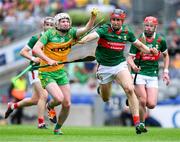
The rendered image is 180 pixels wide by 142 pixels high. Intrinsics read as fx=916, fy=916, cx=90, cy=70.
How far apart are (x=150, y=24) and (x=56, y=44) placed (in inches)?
97.6

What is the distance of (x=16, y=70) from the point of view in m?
33.0

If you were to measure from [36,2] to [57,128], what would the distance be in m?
15.6

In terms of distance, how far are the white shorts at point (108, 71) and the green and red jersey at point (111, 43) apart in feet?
0.29

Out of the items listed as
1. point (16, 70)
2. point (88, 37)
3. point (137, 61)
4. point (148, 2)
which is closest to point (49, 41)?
point (88, 37)

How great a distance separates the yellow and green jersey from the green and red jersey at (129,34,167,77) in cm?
190

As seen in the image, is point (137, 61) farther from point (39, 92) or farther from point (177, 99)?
point (177, 99)

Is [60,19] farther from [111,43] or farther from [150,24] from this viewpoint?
[150,24]

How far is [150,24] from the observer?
20578mm

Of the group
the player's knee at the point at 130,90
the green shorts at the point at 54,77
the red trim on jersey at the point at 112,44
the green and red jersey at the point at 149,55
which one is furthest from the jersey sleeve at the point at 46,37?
the green and red jersey at the point at 149,55

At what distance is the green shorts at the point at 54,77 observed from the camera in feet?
63.3

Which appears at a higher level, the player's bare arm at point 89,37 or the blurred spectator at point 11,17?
the player's bare arm at point 89,37

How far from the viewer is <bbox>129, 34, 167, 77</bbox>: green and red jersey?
68.3 feet

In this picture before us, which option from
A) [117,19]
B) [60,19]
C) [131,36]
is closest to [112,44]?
[131,36]

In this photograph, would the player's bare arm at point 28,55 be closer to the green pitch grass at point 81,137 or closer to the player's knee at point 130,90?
the green pitch grass at point 81,137
